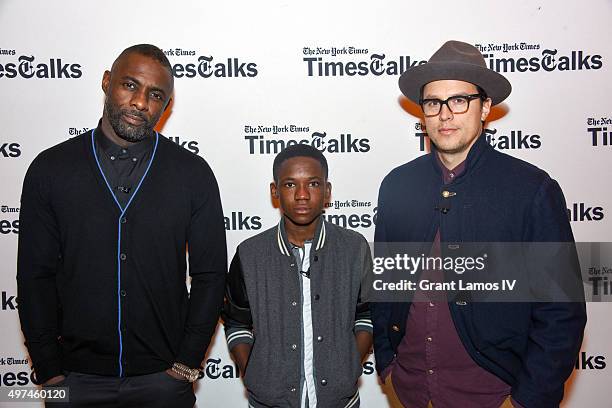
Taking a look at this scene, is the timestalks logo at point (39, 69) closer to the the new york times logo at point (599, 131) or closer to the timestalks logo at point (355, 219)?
Result: the timestalks logo at point (355, 219)

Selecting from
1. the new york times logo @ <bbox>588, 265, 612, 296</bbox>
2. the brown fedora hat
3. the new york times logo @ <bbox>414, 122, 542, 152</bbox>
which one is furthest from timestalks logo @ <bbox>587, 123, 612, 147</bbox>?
the brown fedora hat

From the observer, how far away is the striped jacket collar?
2.21m

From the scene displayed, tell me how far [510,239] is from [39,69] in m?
2.66

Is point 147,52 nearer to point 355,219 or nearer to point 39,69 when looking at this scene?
point 39,69

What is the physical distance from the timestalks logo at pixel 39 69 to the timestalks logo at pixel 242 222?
1.20 m

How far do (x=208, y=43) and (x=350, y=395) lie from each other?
2.02 meters

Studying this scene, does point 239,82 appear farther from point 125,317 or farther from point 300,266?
point 125,317

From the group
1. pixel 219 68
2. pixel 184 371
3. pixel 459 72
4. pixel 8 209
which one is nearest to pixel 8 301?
pixel 8 209

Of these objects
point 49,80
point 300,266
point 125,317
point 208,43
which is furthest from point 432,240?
point 49,80

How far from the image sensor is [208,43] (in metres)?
2.95

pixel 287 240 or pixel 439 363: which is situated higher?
pixel 287 240

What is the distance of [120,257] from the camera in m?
1.99

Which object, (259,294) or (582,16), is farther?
(582,16)

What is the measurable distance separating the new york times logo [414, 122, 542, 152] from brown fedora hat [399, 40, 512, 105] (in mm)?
802
